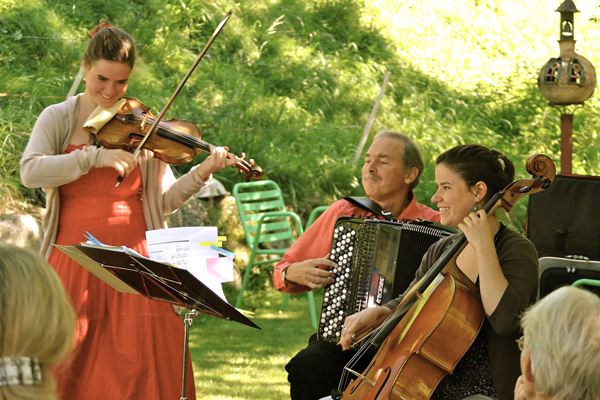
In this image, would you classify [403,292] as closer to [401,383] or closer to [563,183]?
[401,383]

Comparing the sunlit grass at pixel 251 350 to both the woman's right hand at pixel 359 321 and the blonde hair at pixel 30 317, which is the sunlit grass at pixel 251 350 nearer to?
the woman's right hand at pixel 359 321

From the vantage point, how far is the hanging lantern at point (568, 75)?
655 cm

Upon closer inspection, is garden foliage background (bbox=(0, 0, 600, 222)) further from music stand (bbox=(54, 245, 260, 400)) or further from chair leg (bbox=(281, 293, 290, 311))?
music stand (bbox=(54, 245, 260, 400))

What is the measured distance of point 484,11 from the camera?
12391 mm

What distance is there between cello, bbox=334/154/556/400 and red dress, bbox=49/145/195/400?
0.80 meters

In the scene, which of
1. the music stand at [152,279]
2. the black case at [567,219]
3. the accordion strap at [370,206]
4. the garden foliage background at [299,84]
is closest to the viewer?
the music stand at [152,279]

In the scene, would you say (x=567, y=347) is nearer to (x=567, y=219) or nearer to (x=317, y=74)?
(x=567, y=219)

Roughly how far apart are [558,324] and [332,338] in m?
1.39

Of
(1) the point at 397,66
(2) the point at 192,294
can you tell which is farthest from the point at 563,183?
(1) the point at 397,66

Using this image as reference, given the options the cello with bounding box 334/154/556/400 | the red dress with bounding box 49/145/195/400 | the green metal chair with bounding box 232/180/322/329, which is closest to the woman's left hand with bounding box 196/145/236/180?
the red dress with bounding box 49/145/195/400

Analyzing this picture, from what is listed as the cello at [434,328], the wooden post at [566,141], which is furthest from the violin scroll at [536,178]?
the wooden post at [566,141]

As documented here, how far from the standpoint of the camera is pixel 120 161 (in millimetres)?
2648

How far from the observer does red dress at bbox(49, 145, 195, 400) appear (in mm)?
2668

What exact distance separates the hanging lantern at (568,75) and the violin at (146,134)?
4.57m
